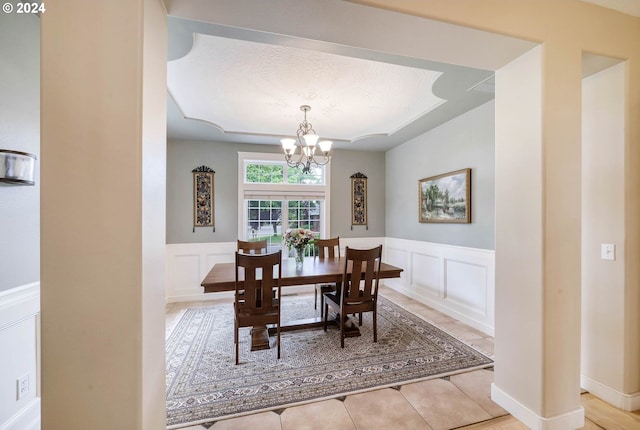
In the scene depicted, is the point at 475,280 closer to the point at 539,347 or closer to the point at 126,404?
the point at 539,347

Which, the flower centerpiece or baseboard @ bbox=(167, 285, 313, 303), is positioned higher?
the flower centerpiece

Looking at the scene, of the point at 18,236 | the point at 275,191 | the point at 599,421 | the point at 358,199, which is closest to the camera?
the point at 18,236

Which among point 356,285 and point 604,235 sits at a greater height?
point 604,235

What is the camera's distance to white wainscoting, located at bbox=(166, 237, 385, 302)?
4.18 m

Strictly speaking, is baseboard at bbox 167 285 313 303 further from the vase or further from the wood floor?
the wood floor

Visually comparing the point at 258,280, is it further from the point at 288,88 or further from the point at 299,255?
the point at 288,88

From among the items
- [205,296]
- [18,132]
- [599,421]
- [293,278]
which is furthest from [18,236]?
[599,421]

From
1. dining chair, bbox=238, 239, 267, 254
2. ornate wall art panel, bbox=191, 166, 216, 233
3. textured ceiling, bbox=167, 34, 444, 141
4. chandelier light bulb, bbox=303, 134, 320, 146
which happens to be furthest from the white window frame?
chandelier light bulb, bbox=303, 134, 320, 146

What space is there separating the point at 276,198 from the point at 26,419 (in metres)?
3.58

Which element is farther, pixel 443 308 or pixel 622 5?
pixel 443 308

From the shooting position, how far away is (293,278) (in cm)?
261

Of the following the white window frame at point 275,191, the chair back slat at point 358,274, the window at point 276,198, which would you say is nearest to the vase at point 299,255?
the chair back slat at point 358,274

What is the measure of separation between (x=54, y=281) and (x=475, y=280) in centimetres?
370

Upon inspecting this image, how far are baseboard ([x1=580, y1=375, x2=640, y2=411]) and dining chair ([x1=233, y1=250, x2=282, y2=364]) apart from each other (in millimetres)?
2476
